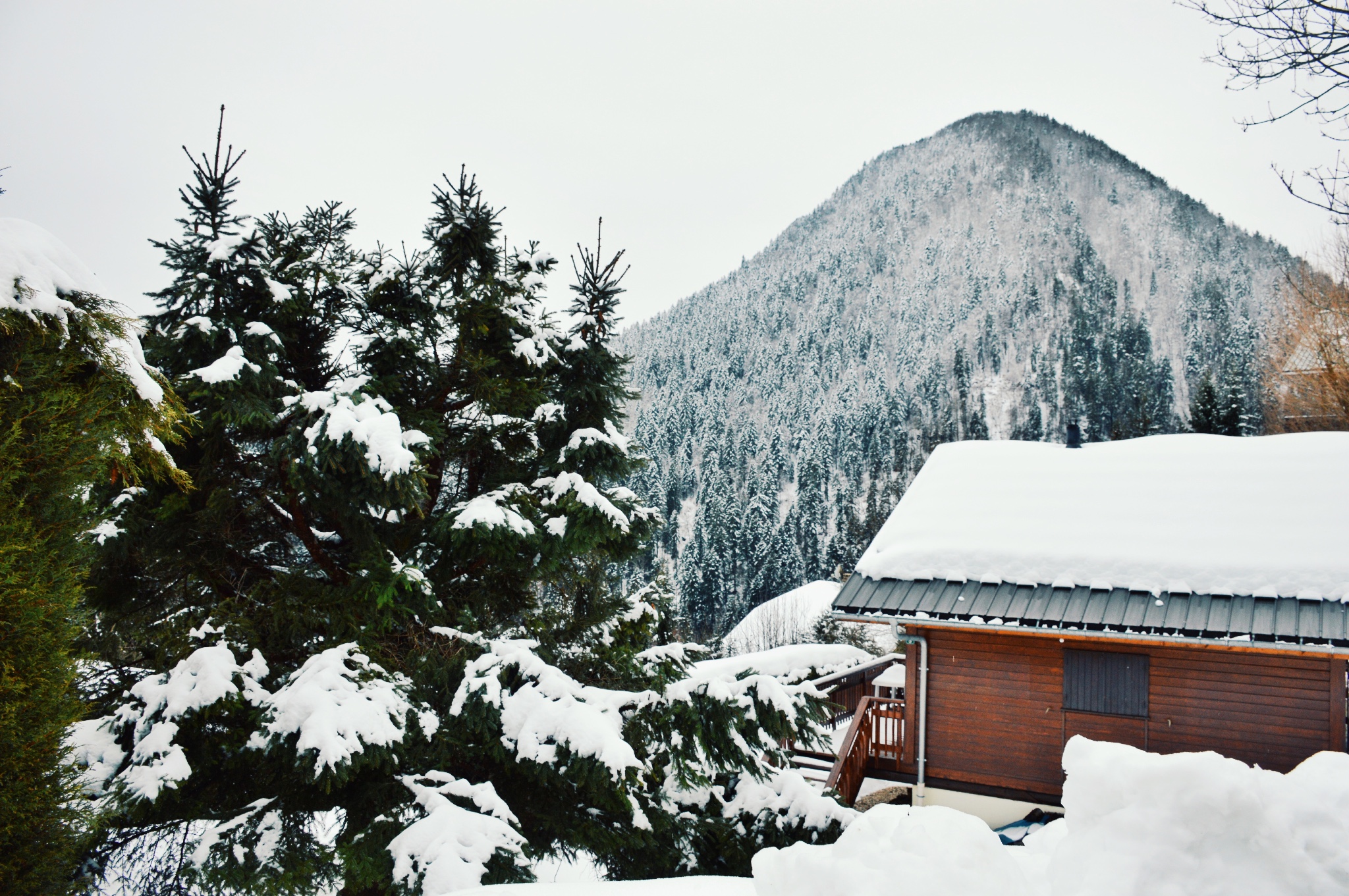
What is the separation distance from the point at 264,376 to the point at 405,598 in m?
2.15

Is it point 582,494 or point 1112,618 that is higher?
point 582,494

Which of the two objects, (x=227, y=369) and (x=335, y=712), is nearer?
(x=335, y=712)

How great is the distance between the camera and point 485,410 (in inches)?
275

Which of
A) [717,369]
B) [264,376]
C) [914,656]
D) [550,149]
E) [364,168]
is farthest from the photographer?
[717,369]

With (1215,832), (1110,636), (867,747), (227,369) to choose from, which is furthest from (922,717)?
(227,369)

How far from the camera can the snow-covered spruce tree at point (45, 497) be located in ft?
8.01

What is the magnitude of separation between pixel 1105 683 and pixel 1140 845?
25.2 ft

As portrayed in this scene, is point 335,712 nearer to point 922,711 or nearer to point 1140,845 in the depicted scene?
point 1140,845

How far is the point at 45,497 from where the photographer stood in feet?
8.70

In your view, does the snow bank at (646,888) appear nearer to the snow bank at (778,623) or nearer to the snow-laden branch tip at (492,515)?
the snow-laden branch tip at (492,515)

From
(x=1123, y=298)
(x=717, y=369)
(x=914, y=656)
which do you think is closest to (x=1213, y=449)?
(x=914, y=656)

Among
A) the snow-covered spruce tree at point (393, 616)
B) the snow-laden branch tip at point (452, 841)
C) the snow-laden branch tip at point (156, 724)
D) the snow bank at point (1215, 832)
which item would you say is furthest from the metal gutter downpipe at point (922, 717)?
the snow bank at point (1215, 832)

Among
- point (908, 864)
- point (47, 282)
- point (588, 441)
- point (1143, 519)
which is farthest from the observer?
point (1143, 519)

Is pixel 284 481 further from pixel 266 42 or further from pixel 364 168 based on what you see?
pixel 364 168
